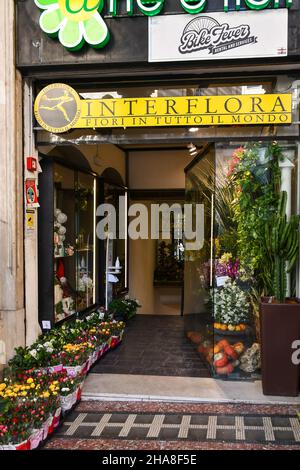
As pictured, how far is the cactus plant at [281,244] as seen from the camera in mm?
4684

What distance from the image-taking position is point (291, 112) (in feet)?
15.7

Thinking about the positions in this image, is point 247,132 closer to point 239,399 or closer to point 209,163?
point 209,163

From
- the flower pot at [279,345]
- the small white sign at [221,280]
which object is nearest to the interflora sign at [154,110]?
the small white sign at [221,280]

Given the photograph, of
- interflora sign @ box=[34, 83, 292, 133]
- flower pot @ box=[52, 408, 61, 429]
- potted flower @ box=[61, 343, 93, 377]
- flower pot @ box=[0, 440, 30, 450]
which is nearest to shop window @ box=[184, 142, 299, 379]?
interflora sign @ box=[34, 83, 292, 133]

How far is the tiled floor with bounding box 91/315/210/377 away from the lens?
5.35 m

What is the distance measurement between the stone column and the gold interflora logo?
0.29m

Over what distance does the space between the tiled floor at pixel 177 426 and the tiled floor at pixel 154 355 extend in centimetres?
89

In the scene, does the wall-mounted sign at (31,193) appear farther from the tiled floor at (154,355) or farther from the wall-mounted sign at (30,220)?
the tiled floor at (154,355)

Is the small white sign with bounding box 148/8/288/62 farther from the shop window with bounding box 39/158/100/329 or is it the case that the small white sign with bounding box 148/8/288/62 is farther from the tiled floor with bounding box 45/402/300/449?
the tiled floor with bounding box 45/402/300/449

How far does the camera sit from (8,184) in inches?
195

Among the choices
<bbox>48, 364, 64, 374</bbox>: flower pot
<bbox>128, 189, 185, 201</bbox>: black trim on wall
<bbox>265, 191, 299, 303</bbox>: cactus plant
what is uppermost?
<bbox>128, 189, 185, 201</bbox>: black trim on wall

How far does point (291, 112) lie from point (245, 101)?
518mm

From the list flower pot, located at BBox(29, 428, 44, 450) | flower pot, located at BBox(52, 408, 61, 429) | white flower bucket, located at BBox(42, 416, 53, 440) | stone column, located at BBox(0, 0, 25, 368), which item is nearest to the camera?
flower pot, located at BBox(29, 428, 44, 450)
